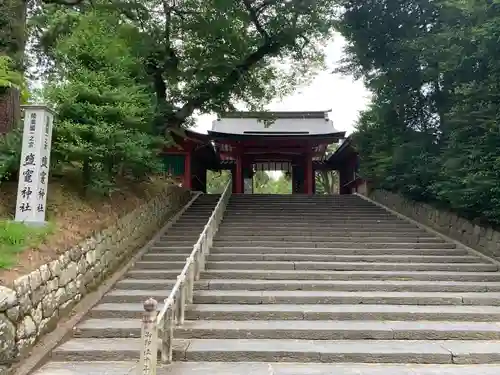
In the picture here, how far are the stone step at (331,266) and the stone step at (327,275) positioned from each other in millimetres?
245

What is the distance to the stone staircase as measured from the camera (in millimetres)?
4594

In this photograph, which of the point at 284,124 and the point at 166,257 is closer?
the point at 166,257

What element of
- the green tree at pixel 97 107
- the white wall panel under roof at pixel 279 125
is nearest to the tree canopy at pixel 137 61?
the green tree at pixel 97 107

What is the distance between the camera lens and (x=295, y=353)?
4.66m

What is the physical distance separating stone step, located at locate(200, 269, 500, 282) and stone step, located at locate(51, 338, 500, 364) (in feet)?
7.55

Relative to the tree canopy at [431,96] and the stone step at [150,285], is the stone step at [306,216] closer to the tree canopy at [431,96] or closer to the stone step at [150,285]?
the tree canopy at [431,96]

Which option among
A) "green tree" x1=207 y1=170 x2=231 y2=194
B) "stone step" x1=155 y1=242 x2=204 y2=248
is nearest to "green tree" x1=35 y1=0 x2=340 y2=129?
"stone step" x1=155 y1=242 x2=204 y2=248

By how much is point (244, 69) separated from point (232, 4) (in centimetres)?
200

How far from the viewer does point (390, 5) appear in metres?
11.5

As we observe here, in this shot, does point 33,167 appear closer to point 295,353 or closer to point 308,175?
point 295,353

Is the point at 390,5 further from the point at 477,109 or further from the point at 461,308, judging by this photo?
the point at 461,308

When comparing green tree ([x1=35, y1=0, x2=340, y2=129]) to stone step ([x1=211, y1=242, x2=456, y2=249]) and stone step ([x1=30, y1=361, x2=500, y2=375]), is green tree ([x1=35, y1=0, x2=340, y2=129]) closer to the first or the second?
stone step ([x1=211, y1=242, x2=456, y2=249])

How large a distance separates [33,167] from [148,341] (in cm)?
311

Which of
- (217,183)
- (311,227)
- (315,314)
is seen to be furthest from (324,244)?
(217,183)
